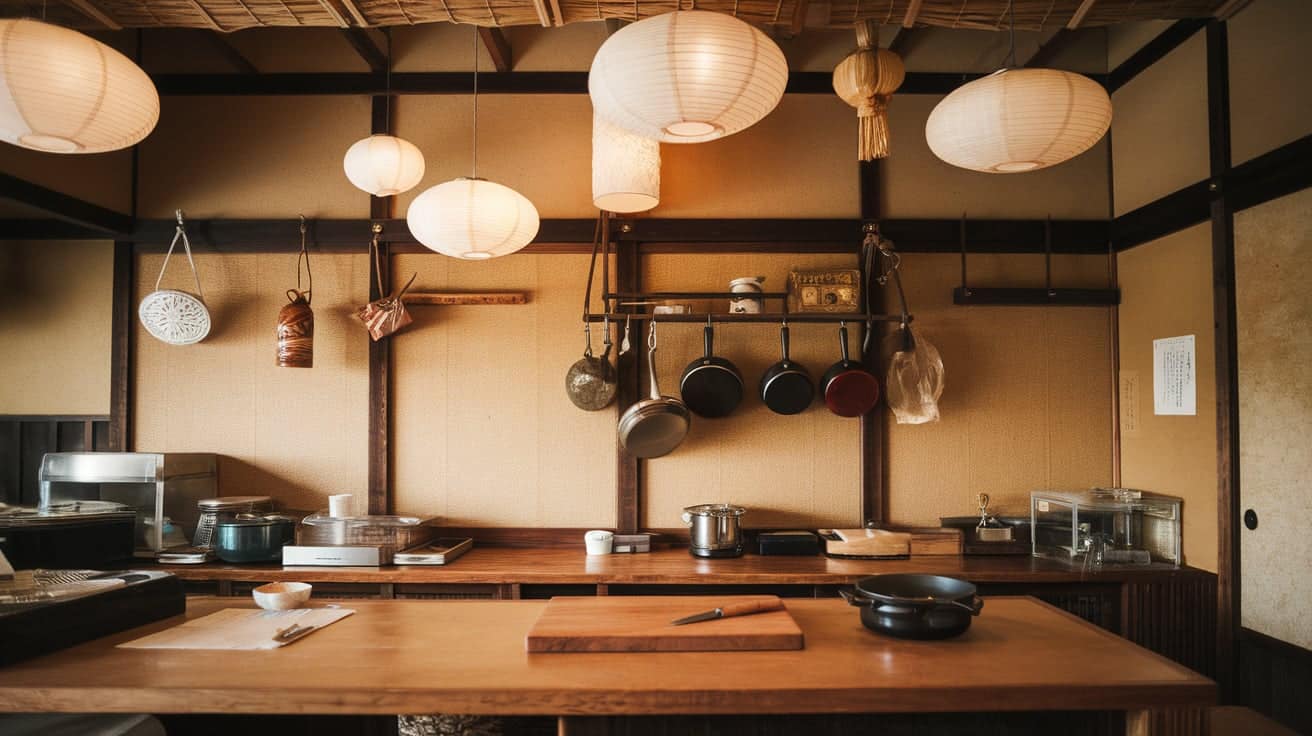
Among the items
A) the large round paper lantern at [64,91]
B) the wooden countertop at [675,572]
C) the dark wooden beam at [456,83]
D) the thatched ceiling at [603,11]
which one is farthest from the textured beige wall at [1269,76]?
the large round paper lantern at [64,91]

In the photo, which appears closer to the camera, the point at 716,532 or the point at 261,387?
the point at 716,532

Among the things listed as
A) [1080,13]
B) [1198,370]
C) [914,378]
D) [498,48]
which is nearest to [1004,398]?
[914,378]

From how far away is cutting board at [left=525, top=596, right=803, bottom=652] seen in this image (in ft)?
6.24

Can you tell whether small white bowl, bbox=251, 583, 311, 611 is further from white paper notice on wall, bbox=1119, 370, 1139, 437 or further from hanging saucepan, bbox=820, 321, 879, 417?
white paper notice on wall, bbox=1119, 370, 1139, 437

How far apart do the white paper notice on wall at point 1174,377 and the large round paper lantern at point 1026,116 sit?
67.2 inches

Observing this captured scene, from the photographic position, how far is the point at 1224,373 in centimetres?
304

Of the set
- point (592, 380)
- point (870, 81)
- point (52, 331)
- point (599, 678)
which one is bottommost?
point (599, 678)

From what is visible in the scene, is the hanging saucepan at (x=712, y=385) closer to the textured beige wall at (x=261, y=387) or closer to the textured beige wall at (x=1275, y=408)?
the textured beige wall at (x=261, y=387)

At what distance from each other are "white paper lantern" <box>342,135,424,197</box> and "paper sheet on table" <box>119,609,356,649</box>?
190 cm

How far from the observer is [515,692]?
64.8 inches

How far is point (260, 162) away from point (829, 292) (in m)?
3.12

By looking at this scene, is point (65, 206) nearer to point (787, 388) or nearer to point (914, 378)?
point (787, 388)

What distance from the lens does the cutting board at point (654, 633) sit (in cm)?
190

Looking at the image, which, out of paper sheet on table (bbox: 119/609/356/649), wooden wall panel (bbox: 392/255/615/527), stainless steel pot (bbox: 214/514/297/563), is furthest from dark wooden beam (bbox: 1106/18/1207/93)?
stainless steel pot (bbox: 214/514/297/563)
